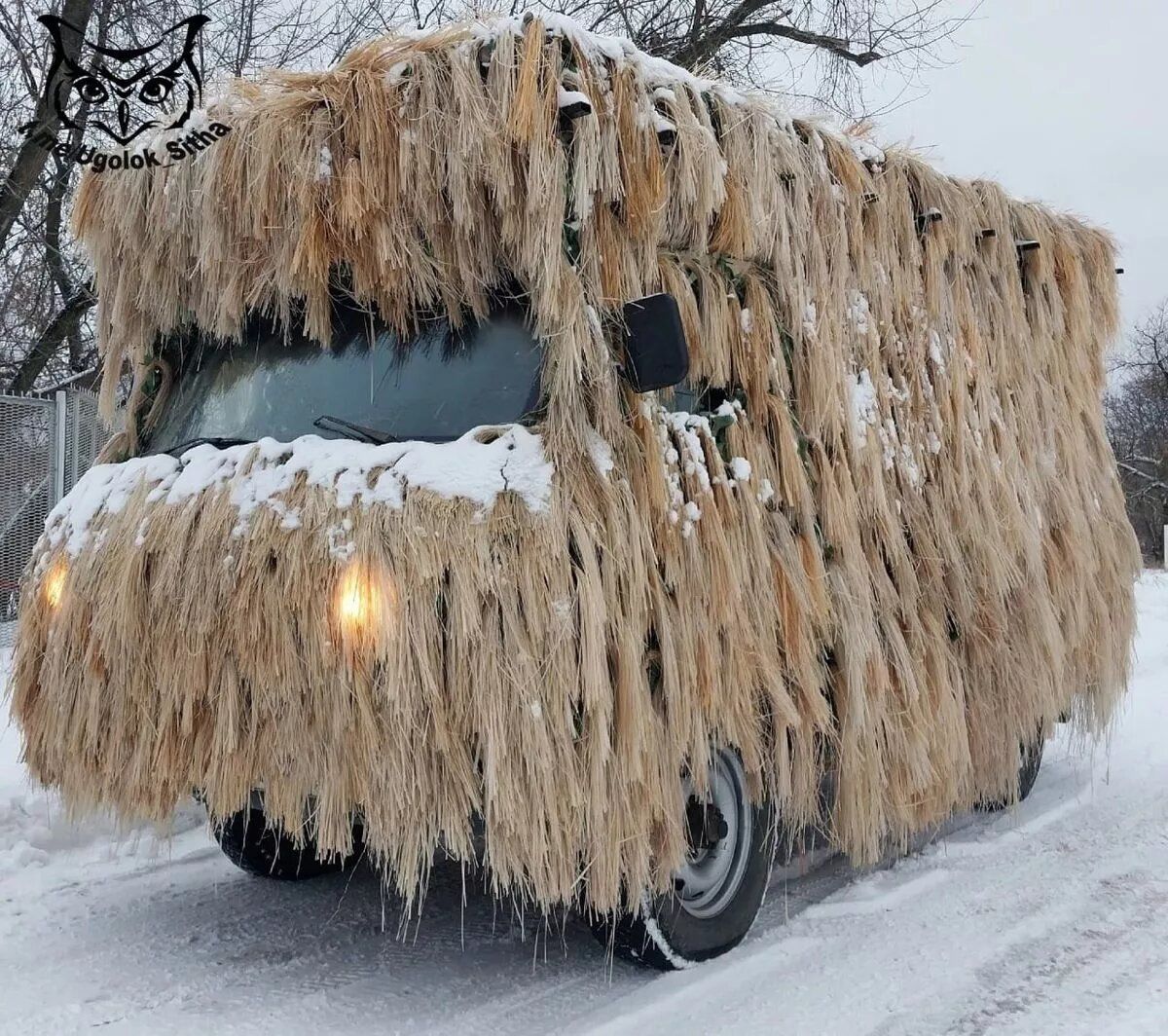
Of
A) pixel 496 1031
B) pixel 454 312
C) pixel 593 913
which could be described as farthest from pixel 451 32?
pixel 496 1031

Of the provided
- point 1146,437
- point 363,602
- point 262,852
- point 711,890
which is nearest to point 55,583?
point 363,602

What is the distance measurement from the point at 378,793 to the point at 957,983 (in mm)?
2020

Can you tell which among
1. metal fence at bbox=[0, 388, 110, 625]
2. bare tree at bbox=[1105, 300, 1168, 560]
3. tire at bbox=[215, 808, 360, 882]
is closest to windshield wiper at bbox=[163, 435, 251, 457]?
tire at bbox=[215, 808, 360, 882]

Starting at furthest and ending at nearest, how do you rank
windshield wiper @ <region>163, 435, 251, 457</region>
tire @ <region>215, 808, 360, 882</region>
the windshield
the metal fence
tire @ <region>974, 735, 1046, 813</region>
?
the metal fence → tire @ <region>974, 735, 1046, 813</region> → tire @ <region>215, 808, 360, 882</region> → windshield wiper @ <region>163, 435, 251, 457</region> → the windshield

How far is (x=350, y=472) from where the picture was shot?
3162 millimetres

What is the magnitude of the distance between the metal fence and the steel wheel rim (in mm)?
6297

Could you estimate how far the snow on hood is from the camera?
10.1 feet

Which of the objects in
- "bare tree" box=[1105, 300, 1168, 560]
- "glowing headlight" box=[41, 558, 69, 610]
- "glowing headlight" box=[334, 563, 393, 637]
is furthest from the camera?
"bare tree" box=[1105, 300, 1168, 560]

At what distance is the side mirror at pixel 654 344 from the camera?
10.6 ft

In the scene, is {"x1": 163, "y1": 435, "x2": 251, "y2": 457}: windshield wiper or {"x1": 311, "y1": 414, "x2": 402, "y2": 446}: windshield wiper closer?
{"x1": 311, "y1": 414, "x2": 402, "y2": 446}: windshield wiper

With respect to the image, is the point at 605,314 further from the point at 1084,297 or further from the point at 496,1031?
the point at 1084,297

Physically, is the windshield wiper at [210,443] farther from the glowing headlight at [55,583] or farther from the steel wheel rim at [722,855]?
the steel wheel rim at [722,855]

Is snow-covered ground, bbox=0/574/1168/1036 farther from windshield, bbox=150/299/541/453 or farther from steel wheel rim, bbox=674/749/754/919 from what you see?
windshield, bbox=150/299/541/453

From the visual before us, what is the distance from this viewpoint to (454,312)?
11.4 ft
